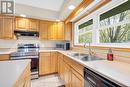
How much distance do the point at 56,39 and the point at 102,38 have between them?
1985mm

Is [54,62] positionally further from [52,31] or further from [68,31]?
[68,31]

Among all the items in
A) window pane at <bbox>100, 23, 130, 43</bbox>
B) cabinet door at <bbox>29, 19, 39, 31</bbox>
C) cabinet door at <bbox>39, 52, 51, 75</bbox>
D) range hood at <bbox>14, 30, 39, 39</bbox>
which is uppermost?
cabinet door at <bbox>29, 19, 39, 31</bbox>

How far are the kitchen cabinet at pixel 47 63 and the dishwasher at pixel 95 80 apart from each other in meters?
2.30

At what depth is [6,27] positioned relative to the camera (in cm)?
309

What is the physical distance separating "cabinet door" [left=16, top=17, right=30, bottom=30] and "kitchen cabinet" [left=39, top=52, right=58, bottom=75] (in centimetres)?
110

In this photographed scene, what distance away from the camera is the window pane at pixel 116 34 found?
1668 mm

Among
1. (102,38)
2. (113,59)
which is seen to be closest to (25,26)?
(102,38)

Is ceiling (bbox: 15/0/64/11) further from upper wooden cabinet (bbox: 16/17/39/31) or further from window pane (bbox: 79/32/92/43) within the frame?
window pane (bbox: 79/32/92/43)

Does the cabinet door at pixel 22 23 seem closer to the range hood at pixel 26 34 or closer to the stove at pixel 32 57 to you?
the range hood at pixel 26 34

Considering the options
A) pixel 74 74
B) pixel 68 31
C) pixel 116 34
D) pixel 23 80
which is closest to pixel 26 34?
pixel 68 31

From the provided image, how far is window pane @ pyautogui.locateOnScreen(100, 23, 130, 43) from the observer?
1.67 m

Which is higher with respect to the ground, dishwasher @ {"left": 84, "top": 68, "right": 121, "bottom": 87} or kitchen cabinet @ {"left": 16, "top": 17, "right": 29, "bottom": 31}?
kitchen cabinet @ {"left": 16, "top": 17, "right": 29, "bottom": 31}

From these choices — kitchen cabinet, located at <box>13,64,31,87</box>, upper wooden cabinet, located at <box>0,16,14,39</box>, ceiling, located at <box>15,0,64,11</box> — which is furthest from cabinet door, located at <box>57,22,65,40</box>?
kitchen cabinet, located at <box>13,64,31,87</box>

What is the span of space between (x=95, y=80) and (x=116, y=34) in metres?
1.23
